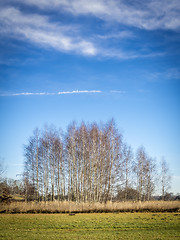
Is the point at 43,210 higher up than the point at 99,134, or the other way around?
the point at 99,134

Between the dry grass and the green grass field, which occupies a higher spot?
the green grass field

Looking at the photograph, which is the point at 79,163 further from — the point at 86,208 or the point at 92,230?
the point at 92,230

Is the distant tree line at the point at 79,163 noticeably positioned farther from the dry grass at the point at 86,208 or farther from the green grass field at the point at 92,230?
the green grass field at the point at 92,230

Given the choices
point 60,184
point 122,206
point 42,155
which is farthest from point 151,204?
point 42,155

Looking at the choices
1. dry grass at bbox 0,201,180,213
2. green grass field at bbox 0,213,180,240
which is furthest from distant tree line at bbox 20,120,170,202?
green grass field at bbox 0,213,180,240

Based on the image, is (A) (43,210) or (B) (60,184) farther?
(B) (60,184)

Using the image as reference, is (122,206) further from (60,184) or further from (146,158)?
(146,158)

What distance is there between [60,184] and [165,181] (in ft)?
61.4

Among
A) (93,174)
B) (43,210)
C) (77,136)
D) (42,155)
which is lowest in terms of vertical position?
(43,210)

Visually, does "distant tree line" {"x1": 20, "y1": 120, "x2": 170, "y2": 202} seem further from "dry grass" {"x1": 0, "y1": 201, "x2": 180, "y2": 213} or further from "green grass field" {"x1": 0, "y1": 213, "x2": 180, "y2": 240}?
"green grass field" {"x1": 0, "y1": 213, "x2": 180, "y2": 240}

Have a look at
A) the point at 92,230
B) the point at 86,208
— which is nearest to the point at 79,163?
A: the point at 86,208

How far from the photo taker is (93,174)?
32.1 m

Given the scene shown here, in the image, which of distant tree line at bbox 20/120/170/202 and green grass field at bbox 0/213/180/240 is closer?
green grass field at bbox 0/213/180/240

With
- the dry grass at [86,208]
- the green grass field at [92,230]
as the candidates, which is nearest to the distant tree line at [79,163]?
the dry grass at [86,208]
